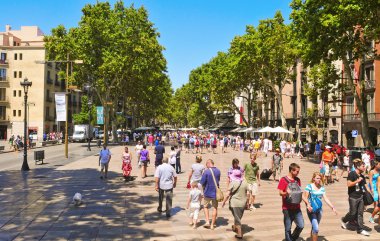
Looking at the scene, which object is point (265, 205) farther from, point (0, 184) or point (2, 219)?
point (0, 184)

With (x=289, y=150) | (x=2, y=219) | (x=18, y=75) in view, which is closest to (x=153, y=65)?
(x=289, y=150)

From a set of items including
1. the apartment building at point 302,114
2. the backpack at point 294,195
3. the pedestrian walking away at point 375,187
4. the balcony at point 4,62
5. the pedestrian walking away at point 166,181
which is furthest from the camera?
the balcony at point 4,62

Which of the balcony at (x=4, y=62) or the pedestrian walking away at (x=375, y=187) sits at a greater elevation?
the balcony at (x=4, y=62)

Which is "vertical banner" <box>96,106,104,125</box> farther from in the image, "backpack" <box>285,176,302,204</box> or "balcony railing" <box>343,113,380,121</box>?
"backpack" <box>285,176,302,204</box>

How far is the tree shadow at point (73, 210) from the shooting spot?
859 centimetres

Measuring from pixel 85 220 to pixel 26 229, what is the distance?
144 cm

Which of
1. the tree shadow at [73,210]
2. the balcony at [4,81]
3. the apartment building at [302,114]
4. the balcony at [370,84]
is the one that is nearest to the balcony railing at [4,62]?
the balcony at [4,81]

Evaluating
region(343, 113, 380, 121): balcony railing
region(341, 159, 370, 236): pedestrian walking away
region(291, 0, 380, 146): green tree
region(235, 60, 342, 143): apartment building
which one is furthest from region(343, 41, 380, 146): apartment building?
region(341, 159, 370, 236): pedestrian walking away

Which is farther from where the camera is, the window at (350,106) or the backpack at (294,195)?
the window at (350,106)

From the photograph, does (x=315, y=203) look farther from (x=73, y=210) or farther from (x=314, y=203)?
(x=73, y=210)

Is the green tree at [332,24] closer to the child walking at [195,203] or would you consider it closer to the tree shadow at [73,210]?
the tree shadow at [73,210]

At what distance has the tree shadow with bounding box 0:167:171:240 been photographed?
8.59 m

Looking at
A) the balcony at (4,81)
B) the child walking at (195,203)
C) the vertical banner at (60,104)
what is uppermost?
the balcony at (4,81)

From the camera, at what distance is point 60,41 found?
4238cm
